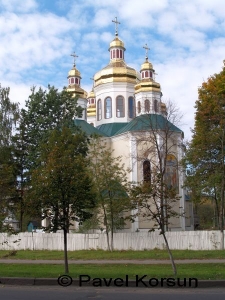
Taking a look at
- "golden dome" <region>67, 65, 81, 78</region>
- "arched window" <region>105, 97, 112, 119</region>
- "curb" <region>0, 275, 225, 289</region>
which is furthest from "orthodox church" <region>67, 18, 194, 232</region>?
"curb" <region>0, 275, 225, 289</region>

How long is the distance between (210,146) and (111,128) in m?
21.6

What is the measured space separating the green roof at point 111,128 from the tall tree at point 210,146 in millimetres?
17729

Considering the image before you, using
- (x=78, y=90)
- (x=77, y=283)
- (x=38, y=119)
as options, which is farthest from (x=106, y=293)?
(x=78, y=90)

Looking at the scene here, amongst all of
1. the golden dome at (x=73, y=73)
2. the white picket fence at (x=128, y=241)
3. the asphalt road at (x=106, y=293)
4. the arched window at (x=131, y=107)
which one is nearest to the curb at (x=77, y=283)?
the asphalt road at (x=106, y=293)

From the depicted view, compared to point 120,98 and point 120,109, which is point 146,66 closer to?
point 120,98

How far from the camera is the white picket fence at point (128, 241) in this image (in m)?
25.5

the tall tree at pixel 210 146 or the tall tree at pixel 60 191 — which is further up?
the tall tree at pixel 210 146

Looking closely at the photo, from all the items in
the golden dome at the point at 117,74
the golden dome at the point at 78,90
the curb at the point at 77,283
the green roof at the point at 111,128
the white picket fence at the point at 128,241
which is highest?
the golden dome at the point at 117,74

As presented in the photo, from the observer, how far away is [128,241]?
27438mm

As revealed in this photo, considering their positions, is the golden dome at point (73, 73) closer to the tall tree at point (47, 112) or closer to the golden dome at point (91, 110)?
the golden dome at point (91, 110)

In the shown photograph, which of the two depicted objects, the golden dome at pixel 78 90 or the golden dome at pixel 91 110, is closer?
the golden dome at pixel 78 90

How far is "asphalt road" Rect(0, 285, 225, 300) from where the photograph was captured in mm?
10203

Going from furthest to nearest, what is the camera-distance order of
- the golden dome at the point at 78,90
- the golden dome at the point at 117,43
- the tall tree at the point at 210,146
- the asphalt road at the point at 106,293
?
the golden dome at the point at 117,43
the golden dome at the point at 78,90
the tall tree at the point at 210,146
the asphalt road at the point at 106,293

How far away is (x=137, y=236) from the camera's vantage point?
89.5 ft
